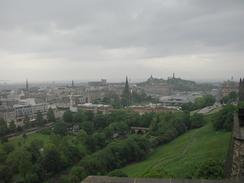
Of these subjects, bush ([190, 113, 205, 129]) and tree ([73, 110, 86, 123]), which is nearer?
bush ([190, 113, 205, 129])

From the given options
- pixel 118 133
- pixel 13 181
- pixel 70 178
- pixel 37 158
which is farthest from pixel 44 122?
pixel 70 178

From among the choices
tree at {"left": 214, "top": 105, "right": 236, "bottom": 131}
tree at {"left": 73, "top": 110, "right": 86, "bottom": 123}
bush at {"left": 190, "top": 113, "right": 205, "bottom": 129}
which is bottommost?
tree at {"left": 73, "top": 110, "right": 86, "bottom": 123}

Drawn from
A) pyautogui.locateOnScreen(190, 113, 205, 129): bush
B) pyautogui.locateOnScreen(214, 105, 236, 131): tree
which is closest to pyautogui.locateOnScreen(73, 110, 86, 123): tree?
pyautogui.locateOnScreen(190, 113, 205, 129): bush

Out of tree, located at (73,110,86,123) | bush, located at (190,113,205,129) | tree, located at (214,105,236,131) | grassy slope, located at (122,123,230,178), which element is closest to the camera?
grassy slope, located at (122,123,230,178)

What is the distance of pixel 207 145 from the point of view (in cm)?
2430

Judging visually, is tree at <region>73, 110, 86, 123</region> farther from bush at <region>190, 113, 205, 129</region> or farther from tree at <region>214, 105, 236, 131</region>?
tree at <region>214, 105, 236, 131</region>

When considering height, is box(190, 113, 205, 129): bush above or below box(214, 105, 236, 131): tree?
below

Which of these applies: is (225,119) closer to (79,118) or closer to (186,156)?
(186,156)

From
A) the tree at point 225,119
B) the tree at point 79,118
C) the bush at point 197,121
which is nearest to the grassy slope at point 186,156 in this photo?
the tree at point 225,119

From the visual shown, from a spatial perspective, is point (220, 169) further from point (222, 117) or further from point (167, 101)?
point (167, 101)

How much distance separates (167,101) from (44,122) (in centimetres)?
4471

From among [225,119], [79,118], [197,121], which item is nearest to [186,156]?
[225,119]

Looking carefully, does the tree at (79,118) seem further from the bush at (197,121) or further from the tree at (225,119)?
the tree at (225,119)

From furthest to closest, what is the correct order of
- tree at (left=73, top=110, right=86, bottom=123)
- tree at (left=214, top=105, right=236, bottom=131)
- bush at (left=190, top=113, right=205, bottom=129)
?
tree at (left=73, top=110, right=86, bottom=123) → bush at (left=190, top=113, right=205, bottom=129) → tree at (left=214, top=105, right=236, bottom=131)
